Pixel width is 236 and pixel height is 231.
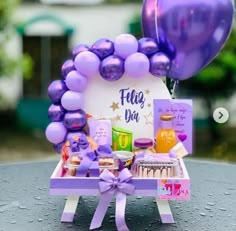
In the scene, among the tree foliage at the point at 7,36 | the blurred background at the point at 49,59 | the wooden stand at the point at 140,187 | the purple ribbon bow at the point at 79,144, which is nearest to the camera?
the wooden stand at the point at 140,187

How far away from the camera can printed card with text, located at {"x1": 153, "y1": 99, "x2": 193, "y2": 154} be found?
141 cm

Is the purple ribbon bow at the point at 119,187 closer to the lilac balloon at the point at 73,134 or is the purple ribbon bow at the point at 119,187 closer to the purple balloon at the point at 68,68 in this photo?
the lilac balloon at the point at 73,134

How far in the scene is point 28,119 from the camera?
7.16 meters

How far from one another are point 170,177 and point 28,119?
19.7ft

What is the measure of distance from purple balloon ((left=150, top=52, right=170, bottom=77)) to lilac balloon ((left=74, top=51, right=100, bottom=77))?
136mm

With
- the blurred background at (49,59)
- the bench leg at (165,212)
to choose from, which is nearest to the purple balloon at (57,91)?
the bench leg at (165,212)

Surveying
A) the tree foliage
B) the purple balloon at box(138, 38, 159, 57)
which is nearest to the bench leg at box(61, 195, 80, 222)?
the purple balloon at box(138, 38, 159, 57)

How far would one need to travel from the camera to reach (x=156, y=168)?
4.23 feet

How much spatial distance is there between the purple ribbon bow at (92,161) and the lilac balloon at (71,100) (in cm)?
14

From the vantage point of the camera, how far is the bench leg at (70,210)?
53.1 inches

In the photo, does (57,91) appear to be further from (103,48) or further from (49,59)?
(49,59)

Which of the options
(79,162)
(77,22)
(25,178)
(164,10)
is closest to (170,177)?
(79,162)

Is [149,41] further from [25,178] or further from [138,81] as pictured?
[25,178]

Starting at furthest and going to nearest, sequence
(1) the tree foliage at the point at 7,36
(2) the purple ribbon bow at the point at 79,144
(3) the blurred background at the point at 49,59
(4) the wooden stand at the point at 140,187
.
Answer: (3) the blurred background at the point at 49,59
(1) the tree foliage at the point at 7,36
(2) the purple ribbon bow at the point at 79,144
(4) the wooden stand at the point at 140,187
